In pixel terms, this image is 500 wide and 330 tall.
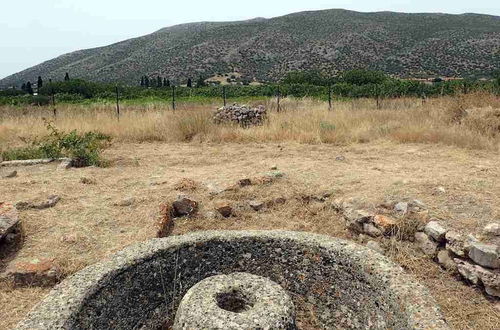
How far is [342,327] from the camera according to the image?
12.4ft

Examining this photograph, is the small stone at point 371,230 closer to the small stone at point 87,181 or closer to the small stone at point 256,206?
the small stone at point 256,206

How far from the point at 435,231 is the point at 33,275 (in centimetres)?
411

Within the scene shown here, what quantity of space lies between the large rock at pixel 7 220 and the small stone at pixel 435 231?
178 inches

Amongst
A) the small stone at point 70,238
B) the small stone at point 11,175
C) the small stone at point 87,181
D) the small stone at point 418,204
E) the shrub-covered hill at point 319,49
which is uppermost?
the shrub-covered hill at point 319,49

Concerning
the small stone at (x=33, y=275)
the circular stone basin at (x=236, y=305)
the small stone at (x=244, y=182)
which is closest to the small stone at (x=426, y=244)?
the circular stone basin at (x=236, y=305)

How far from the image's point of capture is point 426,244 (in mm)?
4809

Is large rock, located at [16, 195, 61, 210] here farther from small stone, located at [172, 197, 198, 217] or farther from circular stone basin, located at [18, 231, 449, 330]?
circular stone basin, located at [18, 231, 449, 330]

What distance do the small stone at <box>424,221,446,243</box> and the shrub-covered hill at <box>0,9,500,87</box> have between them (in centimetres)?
4049

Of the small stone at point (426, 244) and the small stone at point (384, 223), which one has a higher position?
the small stone at point (384, 223)

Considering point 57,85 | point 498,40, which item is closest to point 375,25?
point 498,40

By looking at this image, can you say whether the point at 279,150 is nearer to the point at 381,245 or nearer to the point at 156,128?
the point at 156,128

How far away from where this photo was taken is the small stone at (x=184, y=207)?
233 inches

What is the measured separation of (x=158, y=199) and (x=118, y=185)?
1.05 metres

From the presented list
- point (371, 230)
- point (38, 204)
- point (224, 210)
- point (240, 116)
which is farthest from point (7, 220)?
point (240, 116)
